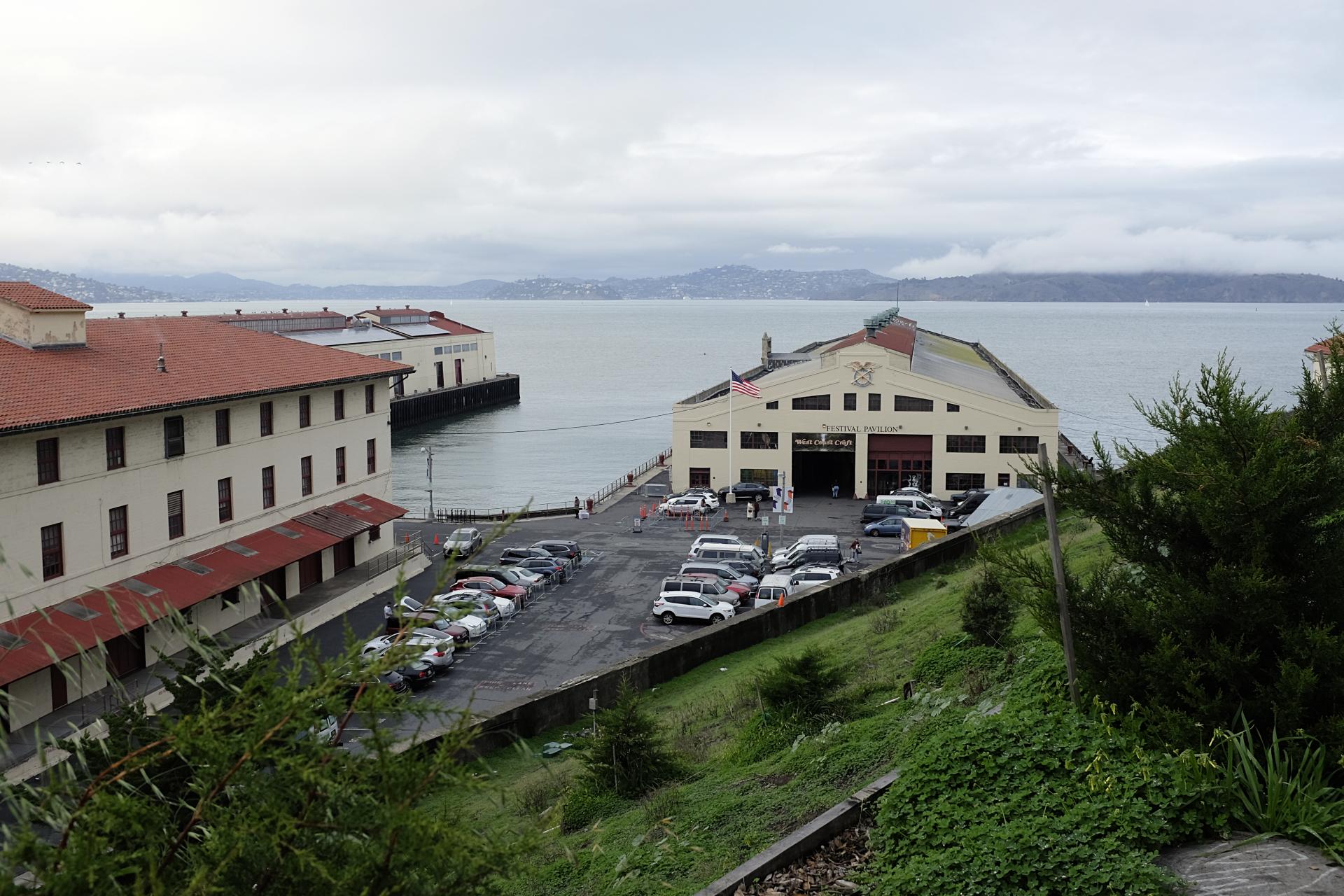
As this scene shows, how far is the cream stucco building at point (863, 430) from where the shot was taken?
57.0 m

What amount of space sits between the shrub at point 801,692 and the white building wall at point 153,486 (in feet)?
59.2

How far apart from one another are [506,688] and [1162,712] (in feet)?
66.2

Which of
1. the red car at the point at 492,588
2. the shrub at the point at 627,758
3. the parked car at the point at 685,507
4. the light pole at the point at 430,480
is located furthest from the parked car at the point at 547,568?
the shrub at the point at 627,758

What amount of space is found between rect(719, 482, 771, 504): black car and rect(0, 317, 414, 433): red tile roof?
19.1 m

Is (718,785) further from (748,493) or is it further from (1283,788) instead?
(748,493)

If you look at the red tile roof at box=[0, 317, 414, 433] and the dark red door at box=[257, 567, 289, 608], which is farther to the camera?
the dark red door at box=[257, 567, 289, 608]

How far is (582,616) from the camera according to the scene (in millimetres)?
34094

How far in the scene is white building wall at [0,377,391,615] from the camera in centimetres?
2555

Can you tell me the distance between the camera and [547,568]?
127ft

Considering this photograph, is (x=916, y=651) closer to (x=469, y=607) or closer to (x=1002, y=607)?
(x=1002, y=607)

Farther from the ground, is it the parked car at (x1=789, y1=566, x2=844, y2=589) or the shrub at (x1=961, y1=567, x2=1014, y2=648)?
the shrub at (x1=961, y1=567, x2=1014, y2=648)

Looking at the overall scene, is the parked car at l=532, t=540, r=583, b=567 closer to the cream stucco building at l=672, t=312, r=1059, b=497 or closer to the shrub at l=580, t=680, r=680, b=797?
the cream stucco building at l=672, t=312, r=1059, b=497

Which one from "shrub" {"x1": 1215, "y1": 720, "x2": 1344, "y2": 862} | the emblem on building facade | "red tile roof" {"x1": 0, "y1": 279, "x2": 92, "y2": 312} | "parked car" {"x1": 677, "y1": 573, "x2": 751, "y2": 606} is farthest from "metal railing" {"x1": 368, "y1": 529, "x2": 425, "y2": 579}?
"shrub" {"x1": 1215, "y1": 720, "x2": 1344, "y2": 862}

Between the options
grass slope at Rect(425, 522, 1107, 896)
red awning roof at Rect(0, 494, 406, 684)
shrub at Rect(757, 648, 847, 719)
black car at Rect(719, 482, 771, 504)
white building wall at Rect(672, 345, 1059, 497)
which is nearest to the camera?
grass slope at Rect(425, 522, 1107, 896)
